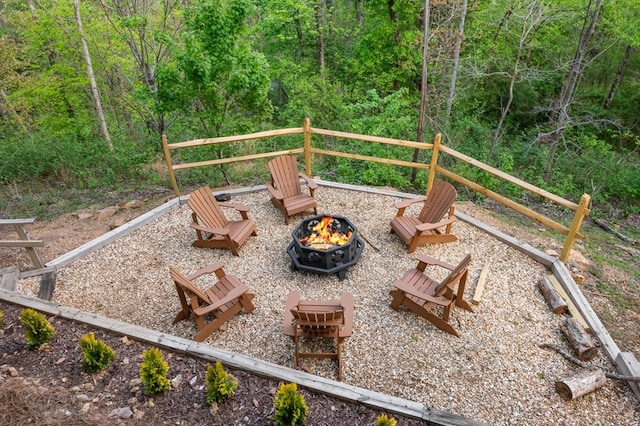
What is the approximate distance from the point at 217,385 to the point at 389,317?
6.86 ft

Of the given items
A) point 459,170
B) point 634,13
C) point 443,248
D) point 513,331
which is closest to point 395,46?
point 459,170

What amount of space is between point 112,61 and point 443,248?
9110 mm

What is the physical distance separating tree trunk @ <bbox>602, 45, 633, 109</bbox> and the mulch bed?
14388 millimetres

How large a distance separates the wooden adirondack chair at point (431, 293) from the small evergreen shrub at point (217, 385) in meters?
2.02

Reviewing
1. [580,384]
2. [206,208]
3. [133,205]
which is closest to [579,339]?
[580,384]

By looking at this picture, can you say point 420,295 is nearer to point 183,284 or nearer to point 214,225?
point 183,284

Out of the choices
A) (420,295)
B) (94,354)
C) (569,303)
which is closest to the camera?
(94,354)

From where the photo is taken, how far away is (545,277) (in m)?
4.77

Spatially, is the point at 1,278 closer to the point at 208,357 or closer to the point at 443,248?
the point at 208,357

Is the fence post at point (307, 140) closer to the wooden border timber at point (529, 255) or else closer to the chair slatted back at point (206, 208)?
the wooden border timber at point (529, 255)

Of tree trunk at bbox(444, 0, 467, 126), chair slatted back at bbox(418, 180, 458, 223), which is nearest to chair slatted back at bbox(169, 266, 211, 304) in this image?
chair slatted back at bbox(418, 180, 458, 223)

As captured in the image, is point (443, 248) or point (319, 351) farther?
point (443, 248)

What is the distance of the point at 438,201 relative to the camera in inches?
212

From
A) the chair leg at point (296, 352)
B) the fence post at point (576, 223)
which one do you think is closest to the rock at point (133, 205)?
the chair leg at point (296, 352)
